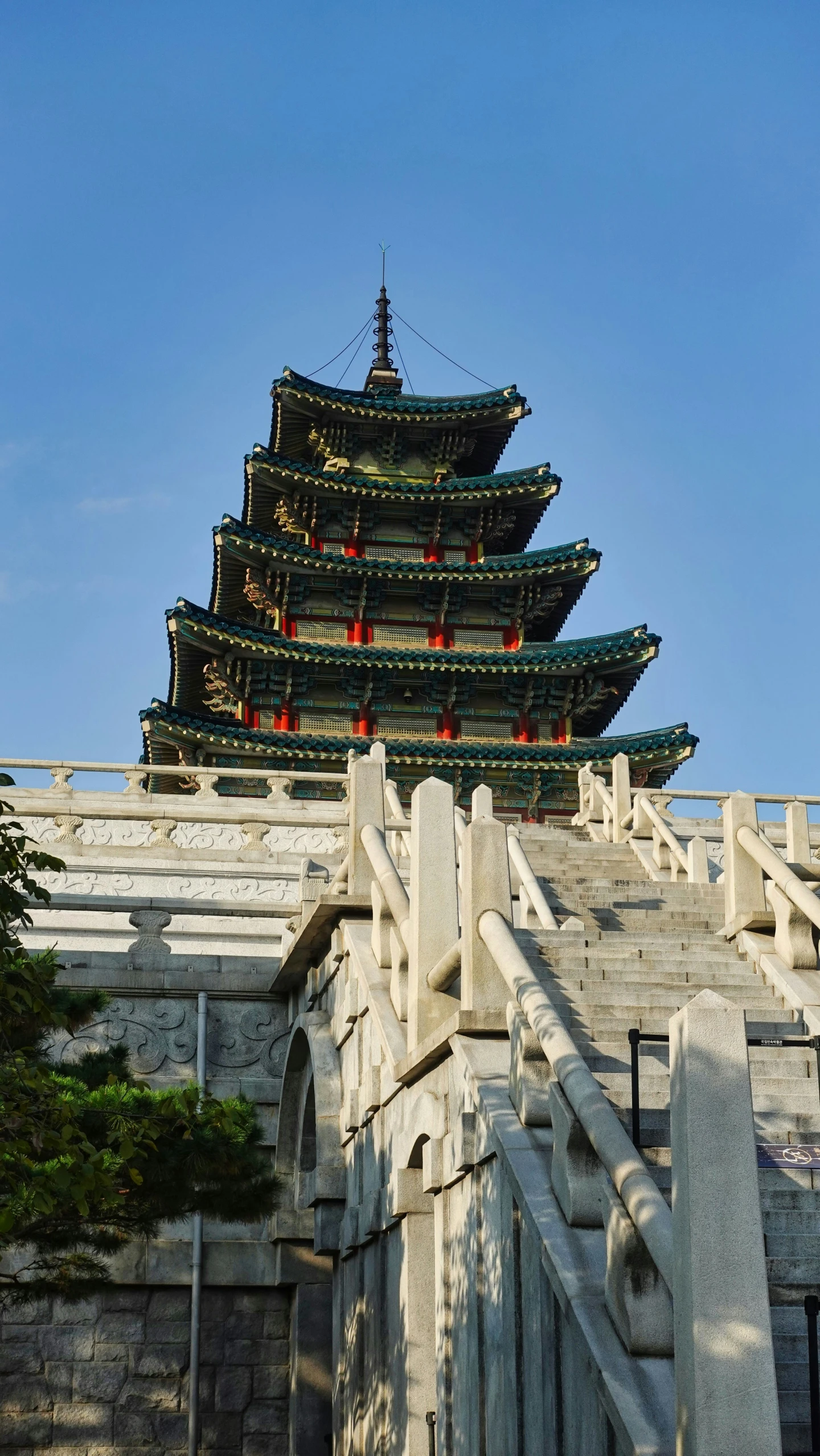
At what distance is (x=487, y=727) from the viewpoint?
3000cm

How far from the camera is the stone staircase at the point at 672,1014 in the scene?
664cm

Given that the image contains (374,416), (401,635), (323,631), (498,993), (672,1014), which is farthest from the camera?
(374,416)

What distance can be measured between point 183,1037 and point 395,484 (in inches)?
707

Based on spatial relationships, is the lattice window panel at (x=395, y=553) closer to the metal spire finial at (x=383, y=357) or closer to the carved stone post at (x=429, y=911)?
the metal spire finial at (x=383, y=357)

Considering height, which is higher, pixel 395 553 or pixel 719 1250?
pixel 395 553

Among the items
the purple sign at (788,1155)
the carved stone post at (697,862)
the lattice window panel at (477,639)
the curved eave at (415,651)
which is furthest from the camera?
the lattice window panel at (477,639)

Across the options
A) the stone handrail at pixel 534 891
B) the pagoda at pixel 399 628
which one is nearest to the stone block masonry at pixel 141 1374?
the stone handrail at pixel 534 891

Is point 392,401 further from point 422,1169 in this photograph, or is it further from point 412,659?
point 422,1169

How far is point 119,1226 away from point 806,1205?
4.22m

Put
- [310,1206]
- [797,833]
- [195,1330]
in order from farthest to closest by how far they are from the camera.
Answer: [797,833] < [195,1330] < [310,1206]

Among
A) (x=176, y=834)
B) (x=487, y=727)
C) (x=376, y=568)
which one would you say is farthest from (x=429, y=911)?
(x=376, y=568)

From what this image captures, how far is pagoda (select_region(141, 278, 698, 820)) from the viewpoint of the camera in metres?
28.1

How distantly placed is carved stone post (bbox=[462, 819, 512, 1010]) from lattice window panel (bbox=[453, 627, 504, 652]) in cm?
2286

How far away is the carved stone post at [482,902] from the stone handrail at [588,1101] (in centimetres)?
6
